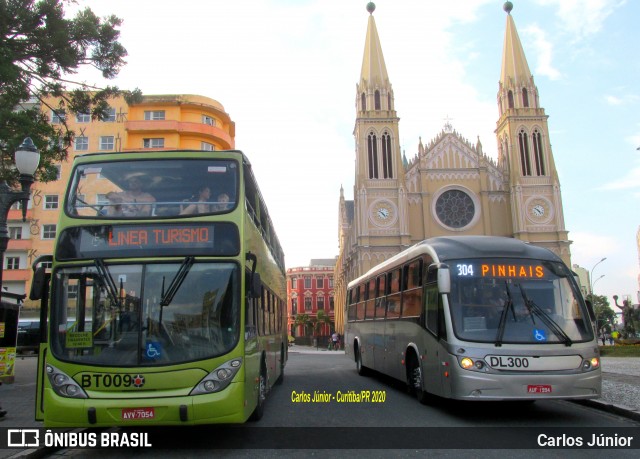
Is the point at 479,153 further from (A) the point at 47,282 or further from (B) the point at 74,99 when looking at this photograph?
(A) the point at 47,282

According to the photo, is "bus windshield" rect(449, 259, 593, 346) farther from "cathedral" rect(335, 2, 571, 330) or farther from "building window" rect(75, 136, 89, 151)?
"building window" rect(75, 136, 89, 151)

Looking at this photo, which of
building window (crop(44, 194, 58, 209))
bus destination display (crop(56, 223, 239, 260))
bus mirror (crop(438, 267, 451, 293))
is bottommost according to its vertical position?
bus mirror (crop(438, 267, 451, 293))

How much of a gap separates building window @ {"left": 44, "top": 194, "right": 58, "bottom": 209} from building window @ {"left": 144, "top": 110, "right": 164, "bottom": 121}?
9.51 metres

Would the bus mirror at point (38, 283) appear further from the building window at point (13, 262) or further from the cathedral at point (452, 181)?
the cathedral at point (452, 181)

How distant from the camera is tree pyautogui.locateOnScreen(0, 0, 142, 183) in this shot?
12164 millimetres

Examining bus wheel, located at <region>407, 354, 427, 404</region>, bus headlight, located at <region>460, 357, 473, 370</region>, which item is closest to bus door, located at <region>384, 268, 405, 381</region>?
Result: bus wheel, located at <region>407, 354, 427, 404</region>

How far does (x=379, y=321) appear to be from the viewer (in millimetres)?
13211

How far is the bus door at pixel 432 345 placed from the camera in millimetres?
8664

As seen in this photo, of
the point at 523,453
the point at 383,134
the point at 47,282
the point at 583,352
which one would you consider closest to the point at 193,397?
the point at 47,282

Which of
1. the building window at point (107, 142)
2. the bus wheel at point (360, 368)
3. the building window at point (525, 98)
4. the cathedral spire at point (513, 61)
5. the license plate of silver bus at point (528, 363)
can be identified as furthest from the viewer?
the cathedral spire at point (513, 61)

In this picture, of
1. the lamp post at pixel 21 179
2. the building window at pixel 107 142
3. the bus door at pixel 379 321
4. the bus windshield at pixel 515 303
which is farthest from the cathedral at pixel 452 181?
the lamp post at pixel 21 179

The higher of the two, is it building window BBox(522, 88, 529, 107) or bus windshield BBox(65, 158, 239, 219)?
building window BBox(522, 88, 529, 107)

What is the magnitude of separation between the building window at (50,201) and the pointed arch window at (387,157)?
93.9 feet

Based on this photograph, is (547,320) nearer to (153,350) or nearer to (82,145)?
(153,350)
